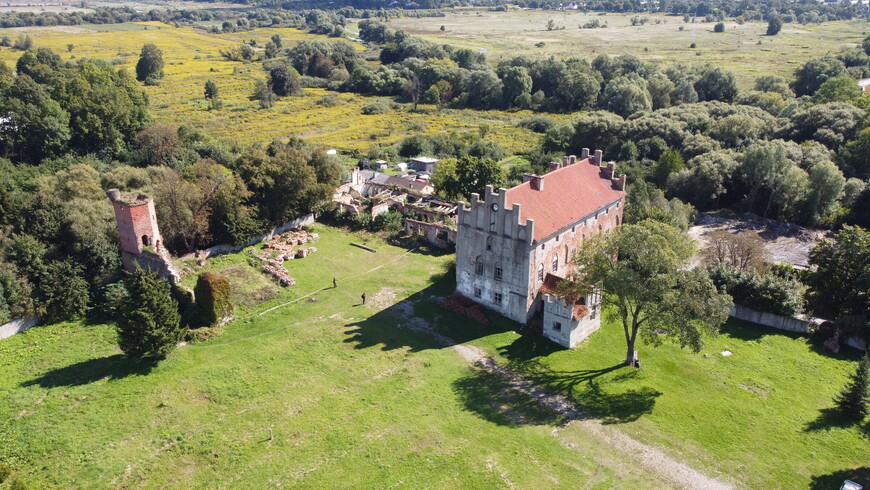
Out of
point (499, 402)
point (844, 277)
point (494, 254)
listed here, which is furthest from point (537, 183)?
point (844, 277)

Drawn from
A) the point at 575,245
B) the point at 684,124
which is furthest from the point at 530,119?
the point at 575,245

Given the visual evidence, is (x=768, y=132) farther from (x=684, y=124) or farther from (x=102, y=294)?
(x=102, y=294)

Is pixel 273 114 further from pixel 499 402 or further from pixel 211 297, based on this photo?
pixel 499 402

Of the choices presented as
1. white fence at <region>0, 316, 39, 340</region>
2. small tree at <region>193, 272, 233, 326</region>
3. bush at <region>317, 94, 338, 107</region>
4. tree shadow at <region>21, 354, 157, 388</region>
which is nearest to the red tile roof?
small tree at <region>193, 272, 233, 326</region>

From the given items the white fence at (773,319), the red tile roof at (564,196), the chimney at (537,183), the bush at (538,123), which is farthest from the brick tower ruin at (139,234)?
the bush at (538,123)

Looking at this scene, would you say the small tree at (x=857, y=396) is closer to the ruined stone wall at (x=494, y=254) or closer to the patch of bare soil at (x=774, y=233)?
the ruined stone wall at (x=494, y=254)

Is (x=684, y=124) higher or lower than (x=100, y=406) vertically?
higher
